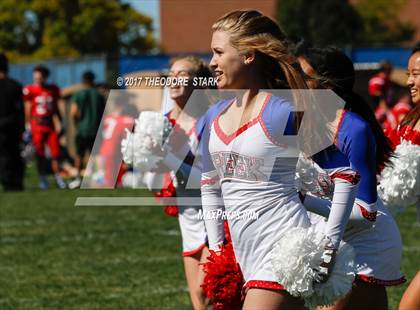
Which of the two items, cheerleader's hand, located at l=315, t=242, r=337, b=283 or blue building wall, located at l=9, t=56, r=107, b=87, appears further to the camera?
blue building wall, located at l=9, t=56, r=107, b=87

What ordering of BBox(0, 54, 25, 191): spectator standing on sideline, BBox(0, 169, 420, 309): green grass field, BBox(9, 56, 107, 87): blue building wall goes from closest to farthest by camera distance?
1. BBox(0, 169, 420, 309): green grass field
2. BBox(0, 54, 25, 191): spectator standing on sideline
3. BBox(9, 56, 107, 87): blue building wall

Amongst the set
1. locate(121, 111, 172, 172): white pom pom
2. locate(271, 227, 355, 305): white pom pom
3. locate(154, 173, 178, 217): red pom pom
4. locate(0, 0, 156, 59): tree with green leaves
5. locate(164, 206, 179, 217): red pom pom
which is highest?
locate(271, 227, 355, 305): white pom pom

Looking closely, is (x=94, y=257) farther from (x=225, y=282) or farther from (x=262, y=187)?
(x=262, y=187)

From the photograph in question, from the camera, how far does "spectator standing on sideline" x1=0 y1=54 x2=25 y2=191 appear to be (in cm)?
1417

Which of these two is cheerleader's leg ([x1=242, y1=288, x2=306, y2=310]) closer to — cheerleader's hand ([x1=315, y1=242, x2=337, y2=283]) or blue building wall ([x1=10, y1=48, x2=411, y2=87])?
cheerleader's hand ([x1=315, y1=242, x2=337, y2=283])

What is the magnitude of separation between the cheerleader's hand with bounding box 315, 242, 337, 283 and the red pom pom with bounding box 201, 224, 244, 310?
38 centimetres

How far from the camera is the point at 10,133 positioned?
47.7 feet

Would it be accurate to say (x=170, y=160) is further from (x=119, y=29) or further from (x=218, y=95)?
(x=119, y=29)

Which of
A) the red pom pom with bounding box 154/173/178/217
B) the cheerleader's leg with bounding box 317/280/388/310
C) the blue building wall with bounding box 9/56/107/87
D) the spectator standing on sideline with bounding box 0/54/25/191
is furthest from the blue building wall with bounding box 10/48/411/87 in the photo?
the cheerleader's leg with bounding box 317/280/388/310

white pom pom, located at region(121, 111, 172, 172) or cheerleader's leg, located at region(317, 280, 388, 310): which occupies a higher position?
white pom pom, located at region(121, 111, 172, 172)

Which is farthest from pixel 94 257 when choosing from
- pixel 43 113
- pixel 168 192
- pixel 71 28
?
pixel 71 28

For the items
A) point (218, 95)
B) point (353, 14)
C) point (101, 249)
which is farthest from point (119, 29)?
point (218, 95)

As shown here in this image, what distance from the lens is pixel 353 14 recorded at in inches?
A: 1745

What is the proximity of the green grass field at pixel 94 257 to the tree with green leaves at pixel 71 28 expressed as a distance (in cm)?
2782
